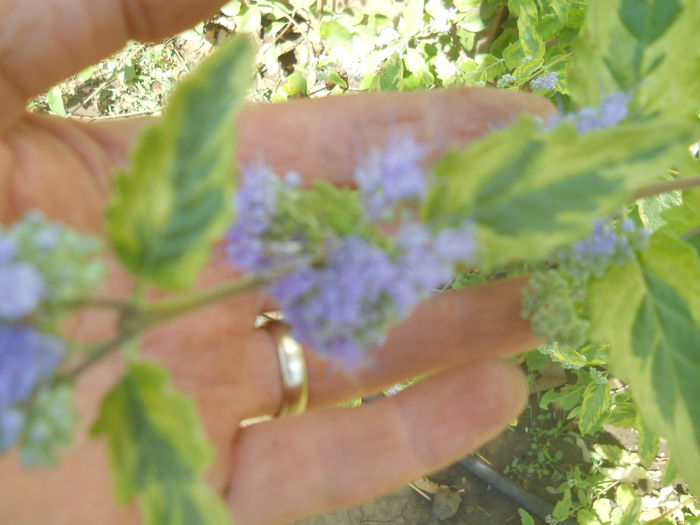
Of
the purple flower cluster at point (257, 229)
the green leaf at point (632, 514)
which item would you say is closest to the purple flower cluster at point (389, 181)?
the purple flower cluster at point (257, 229)

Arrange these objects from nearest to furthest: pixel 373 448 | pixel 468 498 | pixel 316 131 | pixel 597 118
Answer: pixel 597 118, pixel 373 448, pixel 316 131, pixel 468 498

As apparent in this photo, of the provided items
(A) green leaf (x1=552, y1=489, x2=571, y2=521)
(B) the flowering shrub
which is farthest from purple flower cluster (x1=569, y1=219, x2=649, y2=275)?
(A) green leaf (x1=552, y1=489, x2=571, y2=521)

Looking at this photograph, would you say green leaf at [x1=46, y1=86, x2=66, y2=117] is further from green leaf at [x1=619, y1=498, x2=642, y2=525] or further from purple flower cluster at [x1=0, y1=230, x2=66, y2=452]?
green leaf at [x1=619, y1=498, x2=642, y2=525]

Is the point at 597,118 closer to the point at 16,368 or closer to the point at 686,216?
the point at 686,216

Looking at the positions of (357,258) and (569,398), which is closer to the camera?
(357,258)

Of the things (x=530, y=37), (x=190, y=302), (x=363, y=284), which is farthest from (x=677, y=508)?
(x=190, y=302)

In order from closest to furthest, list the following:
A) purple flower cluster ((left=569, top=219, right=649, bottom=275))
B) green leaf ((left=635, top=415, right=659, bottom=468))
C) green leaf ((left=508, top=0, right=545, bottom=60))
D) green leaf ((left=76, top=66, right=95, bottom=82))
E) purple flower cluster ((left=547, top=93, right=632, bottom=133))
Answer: purple flower cluster ((left=547, top=93, right=632, bottom=133)), purple flower cluster ((left=569, top=219, right=649, bottom=275)), green leaf ((left=635, top=415, right=659, bottom=468)), green leaf ((left=508, top=0, right=545, bottom=60)), green leaf ((left=76, top=66, right=95, bottom=82))
